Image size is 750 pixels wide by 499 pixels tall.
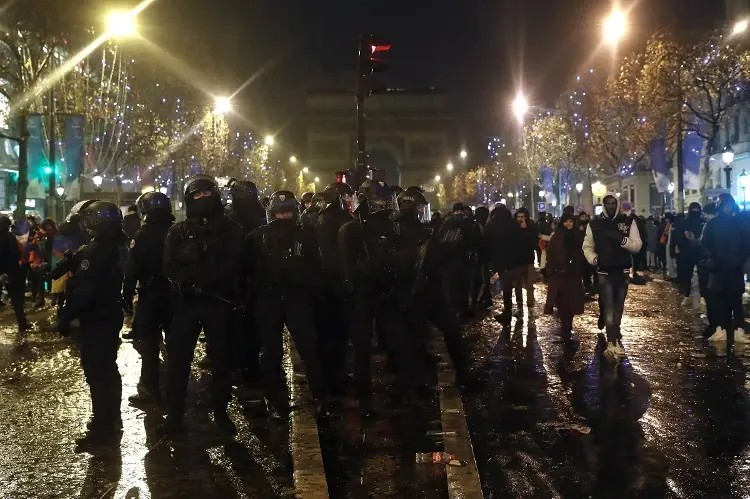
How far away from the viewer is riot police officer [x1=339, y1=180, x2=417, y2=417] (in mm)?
7395

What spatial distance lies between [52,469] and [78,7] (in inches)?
768

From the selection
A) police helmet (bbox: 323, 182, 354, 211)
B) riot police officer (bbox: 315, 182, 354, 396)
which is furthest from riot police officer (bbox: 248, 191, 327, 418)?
police helmet (bbox: 323, 182, 354, 211)

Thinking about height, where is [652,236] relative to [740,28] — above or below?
below

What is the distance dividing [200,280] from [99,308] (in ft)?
3.08

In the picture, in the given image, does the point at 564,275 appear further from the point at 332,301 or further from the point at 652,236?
the point at 652,236

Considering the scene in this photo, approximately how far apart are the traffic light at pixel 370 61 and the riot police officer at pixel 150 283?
662 cm

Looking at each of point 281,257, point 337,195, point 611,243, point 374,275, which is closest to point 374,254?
point 374,275

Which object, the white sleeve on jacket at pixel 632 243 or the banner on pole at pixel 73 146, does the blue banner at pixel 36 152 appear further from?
the white sleeve on jacket at pixel 632 243

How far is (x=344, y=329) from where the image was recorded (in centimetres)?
924

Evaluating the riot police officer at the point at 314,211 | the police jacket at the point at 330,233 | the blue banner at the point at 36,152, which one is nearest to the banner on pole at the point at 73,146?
the blue banner at the point at 36,152

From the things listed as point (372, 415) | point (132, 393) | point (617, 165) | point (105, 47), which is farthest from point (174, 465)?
point (617, 165)

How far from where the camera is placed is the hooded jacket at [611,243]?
971 centimetres

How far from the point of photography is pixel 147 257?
24.8ft

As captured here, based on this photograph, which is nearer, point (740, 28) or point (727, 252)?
point (727, 252)
